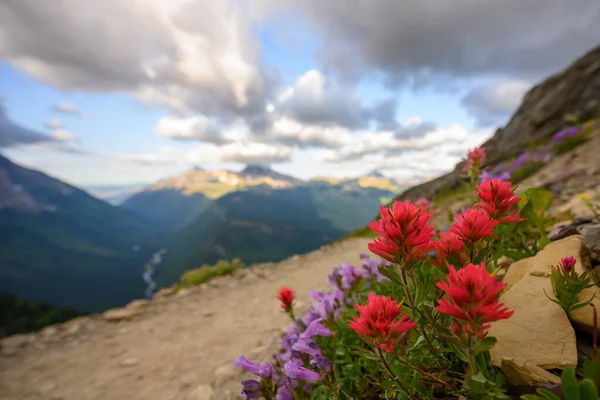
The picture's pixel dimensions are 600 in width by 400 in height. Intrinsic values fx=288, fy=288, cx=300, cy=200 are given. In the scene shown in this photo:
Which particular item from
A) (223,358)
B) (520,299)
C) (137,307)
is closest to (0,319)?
(137,307)

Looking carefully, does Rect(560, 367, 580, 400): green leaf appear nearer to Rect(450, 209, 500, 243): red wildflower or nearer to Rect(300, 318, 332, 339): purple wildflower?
Rect(450, 209, 500, 243): red wildflower

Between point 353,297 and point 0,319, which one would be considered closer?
point 353,297

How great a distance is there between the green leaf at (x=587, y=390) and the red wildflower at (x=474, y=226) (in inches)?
30.6

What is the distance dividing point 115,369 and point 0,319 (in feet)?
399

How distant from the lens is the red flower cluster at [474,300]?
1.30 metres

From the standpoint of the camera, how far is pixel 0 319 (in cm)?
8606

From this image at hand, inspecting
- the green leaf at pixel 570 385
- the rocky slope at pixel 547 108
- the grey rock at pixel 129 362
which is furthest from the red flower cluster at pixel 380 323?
the rocky slope at pixel 547 108

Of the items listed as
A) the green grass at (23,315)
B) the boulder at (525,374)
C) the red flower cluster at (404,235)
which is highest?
the red flower cluster at (404,235)

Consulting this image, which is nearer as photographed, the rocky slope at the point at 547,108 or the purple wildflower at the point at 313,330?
the purple wildflower at the point at 313,330

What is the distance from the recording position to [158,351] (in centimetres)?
654

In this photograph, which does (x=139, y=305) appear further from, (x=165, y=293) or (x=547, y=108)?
(x=547, y=108)

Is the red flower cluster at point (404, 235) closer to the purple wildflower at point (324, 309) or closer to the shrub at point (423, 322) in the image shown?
the shrub at point (423, 322)

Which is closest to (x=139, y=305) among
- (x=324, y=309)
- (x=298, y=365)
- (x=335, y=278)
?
(x=335, y=278)

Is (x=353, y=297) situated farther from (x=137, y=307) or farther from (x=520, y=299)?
(x=137, y=307)
